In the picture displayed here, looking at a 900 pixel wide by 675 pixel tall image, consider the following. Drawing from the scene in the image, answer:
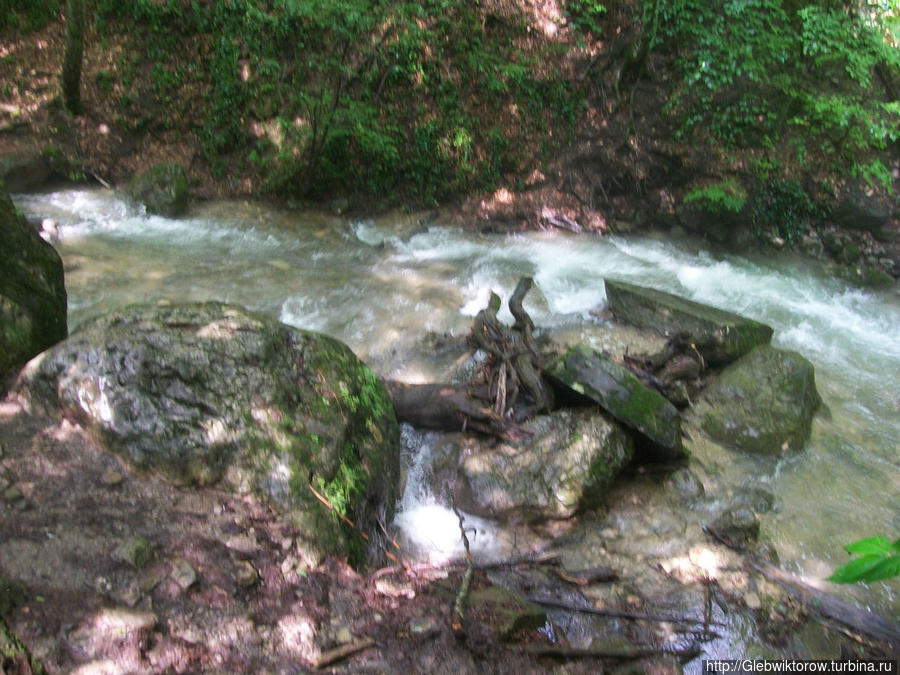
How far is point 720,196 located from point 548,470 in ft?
21.9

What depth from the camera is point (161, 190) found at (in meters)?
8.24

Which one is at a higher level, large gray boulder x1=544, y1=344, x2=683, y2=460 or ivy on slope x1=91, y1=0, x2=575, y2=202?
ivy on slope x1=91, y1=0, x2=575, y2=202

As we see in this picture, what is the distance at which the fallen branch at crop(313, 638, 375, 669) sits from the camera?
226cm

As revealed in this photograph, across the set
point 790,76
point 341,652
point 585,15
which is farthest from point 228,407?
point 790,76

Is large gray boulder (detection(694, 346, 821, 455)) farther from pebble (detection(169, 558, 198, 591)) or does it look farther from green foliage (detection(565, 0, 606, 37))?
green foliage (detection(565, 0, 606, 37))

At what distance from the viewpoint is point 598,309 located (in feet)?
22.7

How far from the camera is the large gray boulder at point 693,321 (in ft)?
19.1

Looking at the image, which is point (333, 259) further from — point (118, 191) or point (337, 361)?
point (337, 361)

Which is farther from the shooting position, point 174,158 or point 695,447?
point 174,158

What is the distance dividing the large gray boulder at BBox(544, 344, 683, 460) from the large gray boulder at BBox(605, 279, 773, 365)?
166 centimetres

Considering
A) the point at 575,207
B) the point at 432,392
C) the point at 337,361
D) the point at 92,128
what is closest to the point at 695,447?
the point at 432,392

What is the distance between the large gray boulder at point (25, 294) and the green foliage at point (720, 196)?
852cm

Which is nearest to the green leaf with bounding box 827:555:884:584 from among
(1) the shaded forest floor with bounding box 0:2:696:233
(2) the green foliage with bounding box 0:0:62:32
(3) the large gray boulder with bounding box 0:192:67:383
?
(3) the large gray boulder with bounding box 0:192:67:383

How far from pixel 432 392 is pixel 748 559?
2.51 meters
